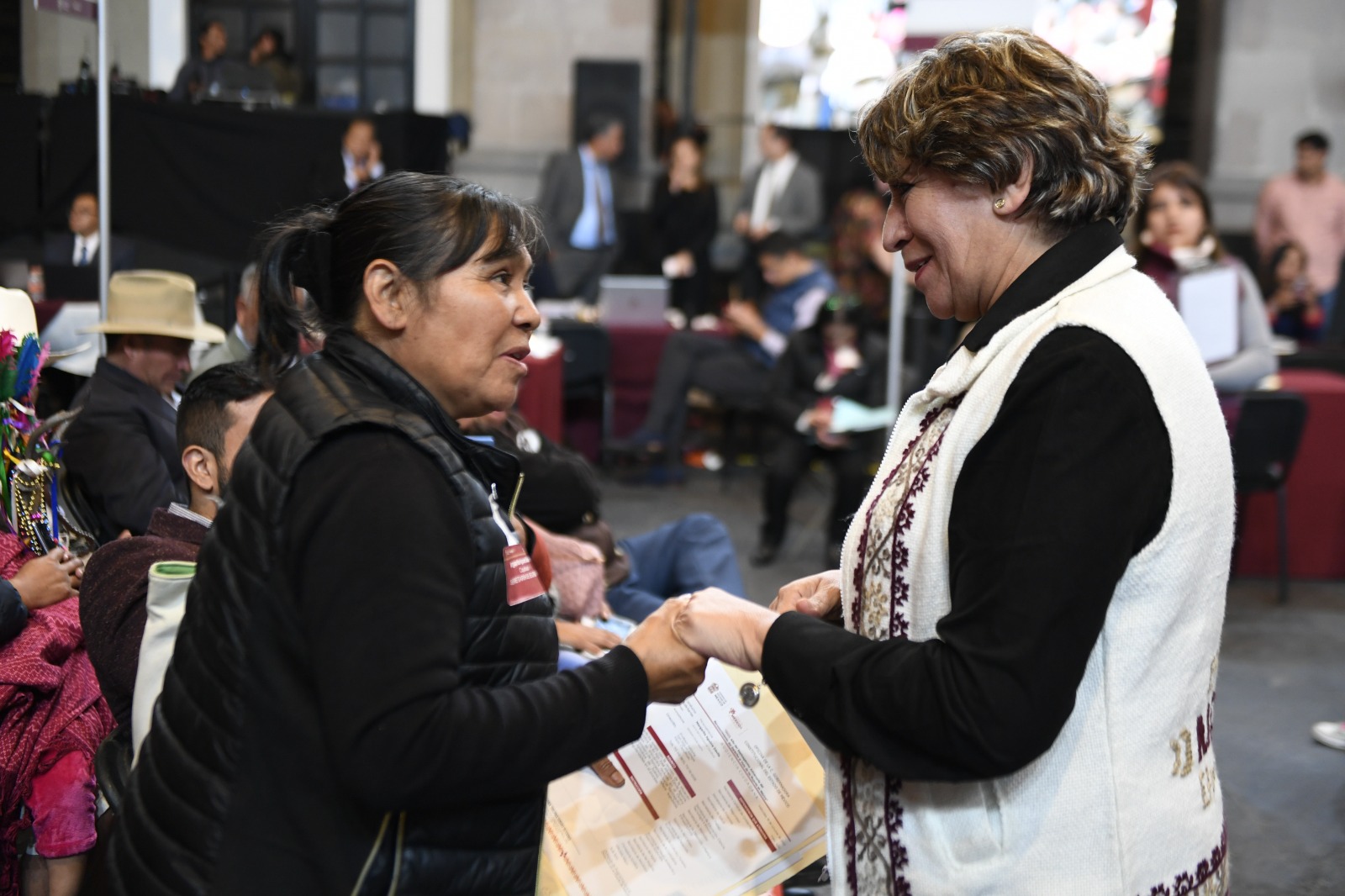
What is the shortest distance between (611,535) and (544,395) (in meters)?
2.65

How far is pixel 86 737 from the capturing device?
2.37 m

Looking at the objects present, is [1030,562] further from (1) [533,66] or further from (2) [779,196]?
(1) [533,66]

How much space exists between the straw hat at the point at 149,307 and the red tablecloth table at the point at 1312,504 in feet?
14.7

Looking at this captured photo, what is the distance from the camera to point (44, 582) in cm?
245

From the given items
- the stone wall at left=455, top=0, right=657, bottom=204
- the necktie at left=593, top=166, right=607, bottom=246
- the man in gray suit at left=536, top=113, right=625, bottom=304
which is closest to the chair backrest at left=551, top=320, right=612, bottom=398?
the man in gray suit at left=536, top=113, right=625, bottom=304

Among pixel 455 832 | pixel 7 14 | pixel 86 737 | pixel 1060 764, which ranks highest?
pixel 7 14

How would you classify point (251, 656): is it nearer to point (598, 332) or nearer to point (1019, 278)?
point (1019, 278)

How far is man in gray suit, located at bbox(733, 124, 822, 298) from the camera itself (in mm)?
9156

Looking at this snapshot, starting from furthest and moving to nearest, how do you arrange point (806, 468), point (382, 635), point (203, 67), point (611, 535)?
point (203, 67) < point (806, 468) < point (611, 535) < point (382, 635)

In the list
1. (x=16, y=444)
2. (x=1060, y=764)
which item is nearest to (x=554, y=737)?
(x=1060, y=764)

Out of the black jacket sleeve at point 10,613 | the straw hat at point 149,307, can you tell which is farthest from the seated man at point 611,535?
the black jacket sleeve at point 10,613

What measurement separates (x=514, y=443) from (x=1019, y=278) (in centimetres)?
219

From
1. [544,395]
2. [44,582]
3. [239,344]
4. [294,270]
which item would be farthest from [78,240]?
[294,270]

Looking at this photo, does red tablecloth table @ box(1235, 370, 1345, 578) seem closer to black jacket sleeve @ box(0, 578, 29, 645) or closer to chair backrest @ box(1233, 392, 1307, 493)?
chair backrest @ box(1233, 392, 1307, 493)
